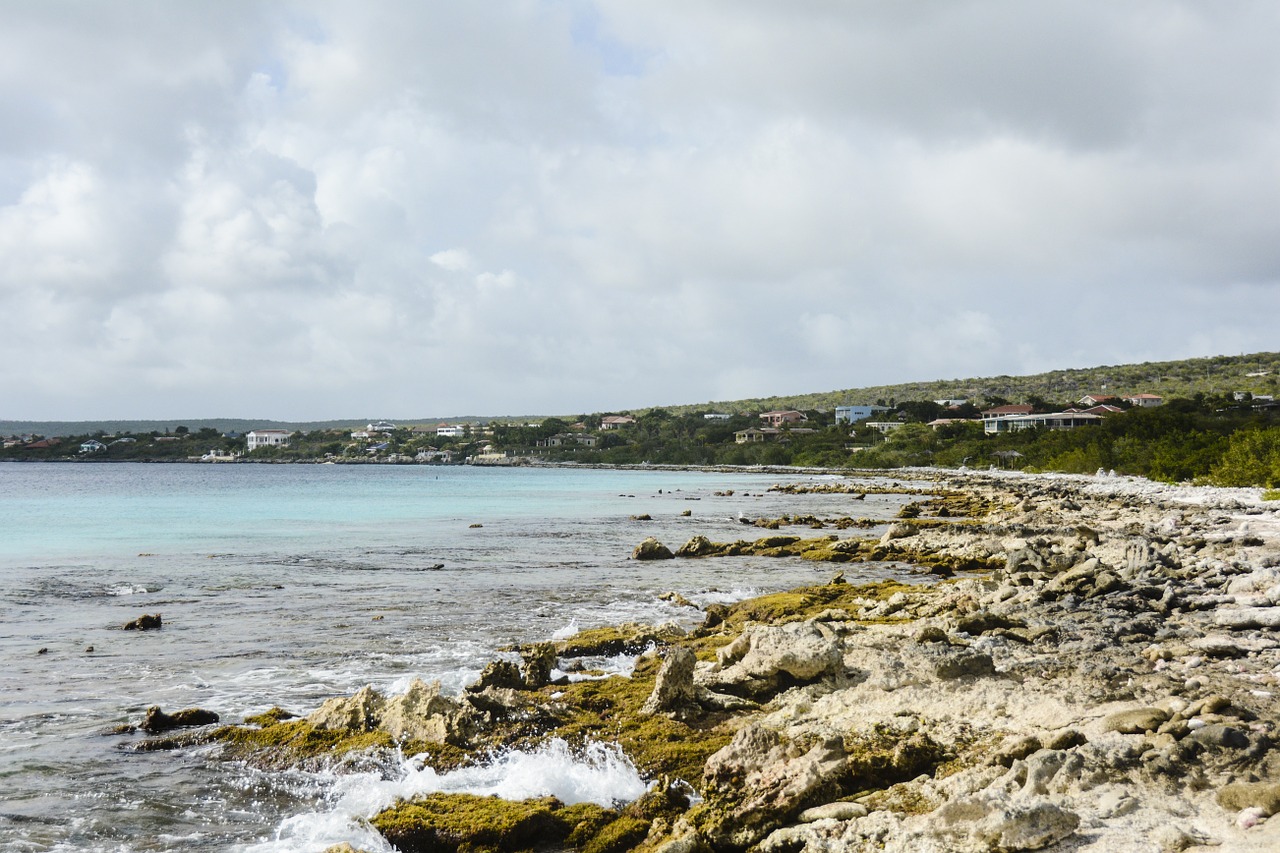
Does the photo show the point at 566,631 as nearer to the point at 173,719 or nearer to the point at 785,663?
the point at 785,663

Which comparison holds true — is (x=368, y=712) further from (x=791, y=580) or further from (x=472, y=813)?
(x=791, y=580)

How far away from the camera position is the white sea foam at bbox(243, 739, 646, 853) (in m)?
6.71

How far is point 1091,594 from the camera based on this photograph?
14531 mm

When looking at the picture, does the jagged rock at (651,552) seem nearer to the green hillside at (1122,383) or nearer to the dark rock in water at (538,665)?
the dark rock in water at (538,665)

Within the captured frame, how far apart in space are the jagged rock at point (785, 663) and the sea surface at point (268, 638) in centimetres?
192

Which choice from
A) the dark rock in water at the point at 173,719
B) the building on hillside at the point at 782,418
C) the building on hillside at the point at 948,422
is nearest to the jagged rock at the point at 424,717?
the dark rock in water at the point at 173,719

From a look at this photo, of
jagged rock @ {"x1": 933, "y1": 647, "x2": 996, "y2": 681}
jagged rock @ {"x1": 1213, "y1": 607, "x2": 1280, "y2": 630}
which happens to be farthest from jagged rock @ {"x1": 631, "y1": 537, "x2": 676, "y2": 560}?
jagged rock @ {"x1": 933, "y1": 647, "x2": 996, "y2": 681}

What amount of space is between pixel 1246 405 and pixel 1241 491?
49.8m

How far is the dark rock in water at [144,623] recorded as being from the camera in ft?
51.2

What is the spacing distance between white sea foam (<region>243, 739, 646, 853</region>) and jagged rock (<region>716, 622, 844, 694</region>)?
1.87 metres

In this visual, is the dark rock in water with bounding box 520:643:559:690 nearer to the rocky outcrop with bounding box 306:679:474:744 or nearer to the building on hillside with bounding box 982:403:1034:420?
the rocky outcrop with bounding box 306:679:474:744

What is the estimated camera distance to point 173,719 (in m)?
9.48

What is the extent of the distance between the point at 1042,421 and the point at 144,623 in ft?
340

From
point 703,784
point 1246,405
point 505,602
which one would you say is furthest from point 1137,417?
point 703,784
